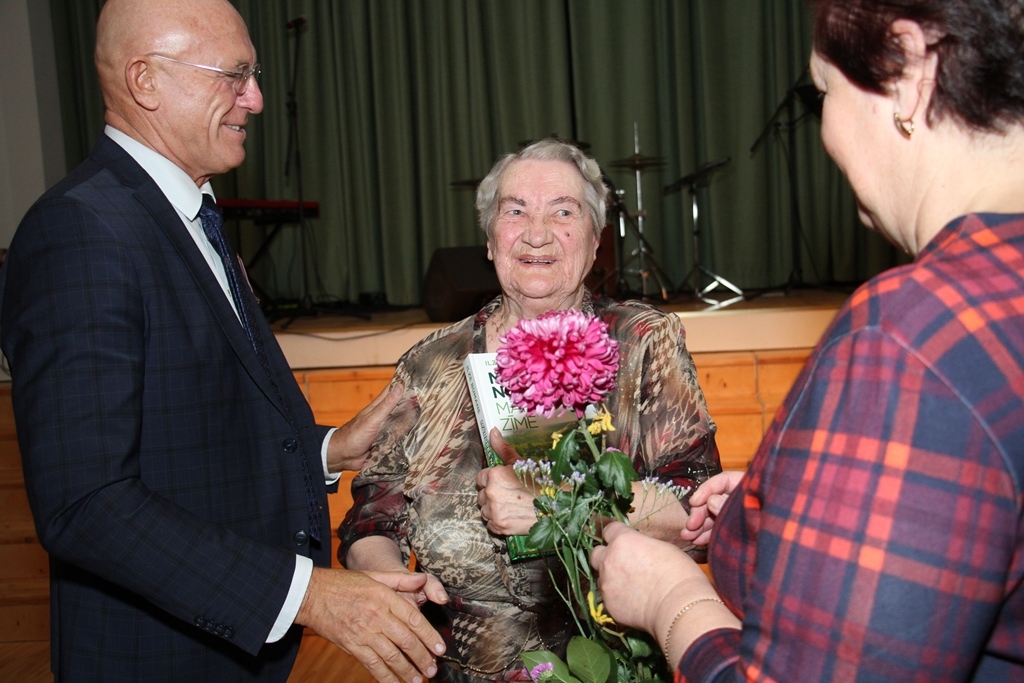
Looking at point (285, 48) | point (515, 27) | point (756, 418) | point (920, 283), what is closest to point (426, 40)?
point (515, 27)

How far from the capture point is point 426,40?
Answer: 6742 millimetres

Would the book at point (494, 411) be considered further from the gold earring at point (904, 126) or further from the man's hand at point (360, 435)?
the gold earring at point (904, 126)

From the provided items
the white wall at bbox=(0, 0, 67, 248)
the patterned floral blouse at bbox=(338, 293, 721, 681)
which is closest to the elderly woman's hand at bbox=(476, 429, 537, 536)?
the patterned floral blouse at bbox=(338, 293, 721, 681)

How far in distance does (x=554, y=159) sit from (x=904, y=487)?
1.41m

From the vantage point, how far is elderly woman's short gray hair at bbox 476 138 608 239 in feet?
6.23

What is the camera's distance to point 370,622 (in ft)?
4.19

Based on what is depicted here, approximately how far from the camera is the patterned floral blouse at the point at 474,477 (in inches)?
64.0

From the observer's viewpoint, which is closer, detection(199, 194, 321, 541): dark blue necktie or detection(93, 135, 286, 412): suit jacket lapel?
detection(93, 135, 286, 412): suit jacket lapel

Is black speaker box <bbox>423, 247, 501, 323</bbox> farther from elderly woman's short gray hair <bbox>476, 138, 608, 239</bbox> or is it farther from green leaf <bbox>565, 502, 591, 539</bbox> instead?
green leaf <bbox>565, 502, 591, 539</bbox>

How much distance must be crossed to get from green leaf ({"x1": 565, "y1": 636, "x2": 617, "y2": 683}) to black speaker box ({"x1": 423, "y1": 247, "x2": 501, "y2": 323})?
377 cm

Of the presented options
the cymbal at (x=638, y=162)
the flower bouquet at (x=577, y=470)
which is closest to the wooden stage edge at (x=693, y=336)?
the cymbal at (x=638, y=162)

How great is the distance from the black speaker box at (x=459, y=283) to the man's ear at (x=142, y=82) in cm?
322

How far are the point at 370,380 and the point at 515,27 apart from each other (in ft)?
13.0

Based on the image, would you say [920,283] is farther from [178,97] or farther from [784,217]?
[784,217]
